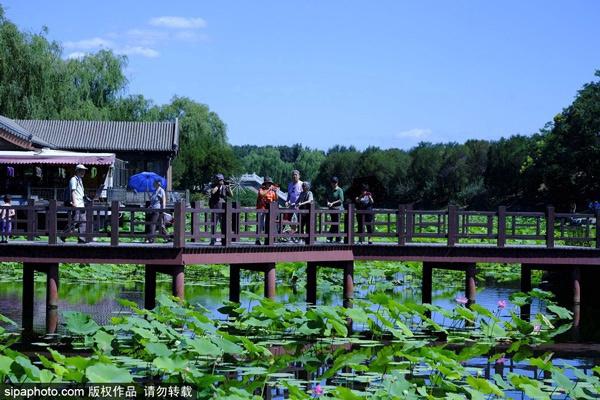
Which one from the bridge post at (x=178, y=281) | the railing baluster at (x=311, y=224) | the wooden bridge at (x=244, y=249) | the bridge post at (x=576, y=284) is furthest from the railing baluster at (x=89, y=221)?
the bridge post at (x=576, y=284)

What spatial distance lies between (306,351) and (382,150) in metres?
99.9

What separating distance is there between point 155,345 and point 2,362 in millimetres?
1878

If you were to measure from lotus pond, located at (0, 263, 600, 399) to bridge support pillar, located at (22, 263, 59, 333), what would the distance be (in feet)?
0.78

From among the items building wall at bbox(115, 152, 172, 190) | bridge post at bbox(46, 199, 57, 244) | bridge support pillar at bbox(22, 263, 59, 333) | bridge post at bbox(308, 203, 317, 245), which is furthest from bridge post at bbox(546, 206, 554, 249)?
building wall at bbox(115, 152, 172, 190)

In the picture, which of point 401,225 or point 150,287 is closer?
point 150,287

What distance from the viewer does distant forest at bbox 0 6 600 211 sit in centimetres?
5566

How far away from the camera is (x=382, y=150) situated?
116062 millimetres

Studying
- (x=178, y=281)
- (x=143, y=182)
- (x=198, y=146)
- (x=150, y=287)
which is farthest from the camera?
(x=198, y=146)

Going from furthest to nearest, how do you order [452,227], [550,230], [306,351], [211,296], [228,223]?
1. [211,296]
2. [550,230]
3. [452,227]
4. [228,223]
5. [306,351]

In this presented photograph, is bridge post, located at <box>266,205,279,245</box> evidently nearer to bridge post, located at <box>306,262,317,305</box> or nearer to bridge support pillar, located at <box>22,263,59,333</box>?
bridge post, located at <box>306,262,317,305</box>

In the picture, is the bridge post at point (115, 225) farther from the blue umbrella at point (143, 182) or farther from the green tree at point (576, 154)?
the green tree at point (576, 154)

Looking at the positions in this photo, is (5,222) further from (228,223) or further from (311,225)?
(311,225)

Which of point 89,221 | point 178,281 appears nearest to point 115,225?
point 89,221

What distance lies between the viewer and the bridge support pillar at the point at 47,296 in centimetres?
2096
